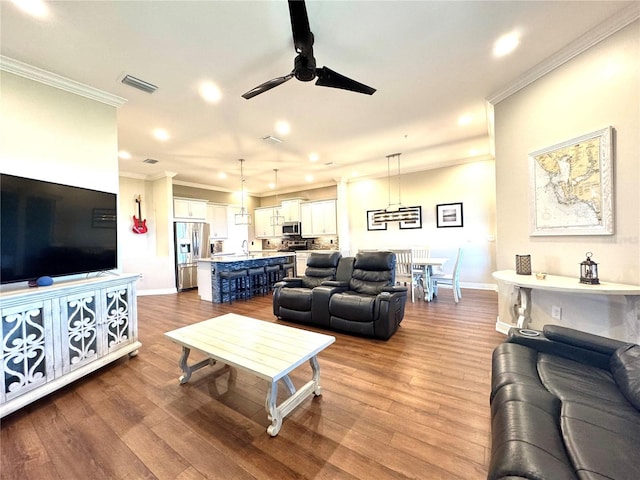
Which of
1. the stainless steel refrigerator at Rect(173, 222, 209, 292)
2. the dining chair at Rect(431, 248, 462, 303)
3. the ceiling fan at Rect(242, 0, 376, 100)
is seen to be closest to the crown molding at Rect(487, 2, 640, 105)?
the ceiling fan at Rect(242, 0, 376, 100)

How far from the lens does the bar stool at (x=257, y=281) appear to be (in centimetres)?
580

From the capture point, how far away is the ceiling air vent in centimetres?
265

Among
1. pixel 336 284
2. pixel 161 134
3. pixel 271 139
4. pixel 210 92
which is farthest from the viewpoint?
pixel 271 139

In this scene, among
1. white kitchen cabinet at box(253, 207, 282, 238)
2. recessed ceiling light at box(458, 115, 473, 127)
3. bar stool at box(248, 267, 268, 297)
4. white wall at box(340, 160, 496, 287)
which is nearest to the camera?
recessed ceiling light at box(458, 115, 473, 127)

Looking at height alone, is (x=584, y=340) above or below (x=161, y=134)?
below

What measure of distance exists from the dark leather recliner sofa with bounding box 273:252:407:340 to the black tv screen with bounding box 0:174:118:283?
89.2 inches

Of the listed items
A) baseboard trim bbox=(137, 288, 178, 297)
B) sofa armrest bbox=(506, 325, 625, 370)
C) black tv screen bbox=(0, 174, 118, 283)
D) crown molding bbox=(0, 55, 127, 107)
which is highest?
crown molding bbox=(0, 55, 127, 107)

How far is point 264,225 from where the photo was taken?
29.3 ft

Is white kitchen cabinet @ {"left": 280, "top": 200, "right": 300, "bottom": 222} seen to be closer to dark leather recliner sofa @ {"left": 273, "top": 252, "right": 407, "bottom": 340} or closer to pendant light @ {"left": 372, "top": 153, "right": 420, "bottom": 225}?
pendant light @ {"left": 372, "top": 153, "right": 420, "bottom": 225}

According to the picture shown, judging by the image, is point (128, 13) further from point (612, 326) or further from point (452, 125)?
point (612, 326)

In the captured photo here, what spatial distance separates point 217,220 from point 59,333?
6.01m

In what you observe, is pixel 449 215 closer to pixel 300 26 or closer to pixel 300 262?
pixel 300 262

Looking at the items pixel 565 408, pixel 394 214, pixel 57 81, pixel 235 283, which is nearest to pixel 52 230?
pixel 57 81

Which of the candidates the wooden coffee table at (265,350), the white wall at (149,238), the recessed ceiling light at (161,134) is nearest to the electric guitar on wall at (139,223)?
the white wall at (149,238)
